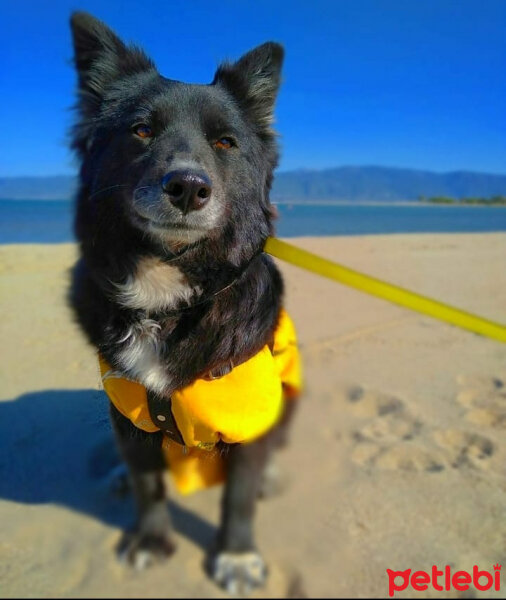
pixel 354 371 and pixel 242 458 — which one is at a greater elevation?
pixel 242 458

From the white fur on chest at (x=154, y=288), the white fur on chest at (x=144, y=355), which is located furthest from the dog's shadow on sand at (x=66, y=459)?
the white fur on chest at (x=154, y=288)

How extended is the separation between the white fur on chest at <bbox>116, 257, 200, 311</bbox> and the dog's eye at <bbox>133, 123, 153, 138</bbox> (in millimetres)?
549

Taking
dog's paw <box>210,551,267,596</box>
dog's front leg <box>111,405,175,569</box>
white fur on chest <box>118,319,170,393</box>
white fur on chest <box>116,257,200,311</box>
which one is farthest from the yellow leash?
dog's paw <box>210,551,267,596</box>

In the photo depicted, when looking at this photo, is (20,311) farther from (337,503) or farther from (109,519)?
(337,503)

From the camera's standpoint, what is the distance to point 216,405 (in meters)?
1.82

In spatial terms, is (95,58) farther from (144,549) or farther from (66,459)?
(144,549)

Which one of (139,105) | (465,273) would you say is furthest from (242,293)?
(465,273)

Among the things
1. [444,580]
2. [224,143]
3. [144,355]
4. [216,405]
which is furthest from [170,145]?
[444,580]

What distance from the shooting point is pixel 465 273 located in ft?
24.2

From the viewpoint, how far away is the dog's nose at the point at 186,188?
1.76 m

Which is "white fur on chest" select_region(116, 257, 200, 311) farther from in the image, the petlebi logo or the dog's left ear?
the petlebi logo

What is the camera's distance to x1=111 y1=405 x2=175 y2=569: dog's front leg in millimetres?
2085

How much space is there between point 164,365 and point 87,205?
80 cm

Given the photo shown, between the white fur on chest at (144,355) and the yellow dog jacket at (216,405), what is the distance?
5 centimetres
